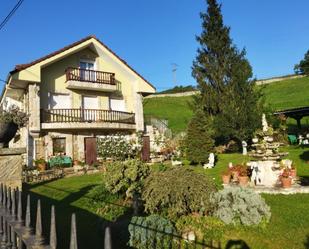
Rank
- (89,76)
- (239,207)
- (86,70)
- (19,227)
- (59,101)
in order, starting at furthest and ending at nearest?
(89,76) < (86,70) < (59,101) < (239,207) < (19,227)

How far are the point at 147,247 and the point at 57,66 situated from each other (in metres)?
21.6

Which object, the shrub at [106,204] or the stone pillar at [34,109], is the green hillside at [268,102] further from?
the shrub at [106,204]

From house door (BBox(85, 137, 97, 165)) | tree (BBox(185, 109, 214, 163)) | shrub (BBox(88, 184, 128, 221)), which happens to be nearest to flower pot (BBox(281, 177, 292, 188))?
shrub (BBox(88, 184, 128, 221))

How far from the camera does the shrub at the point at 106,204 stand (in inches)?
308

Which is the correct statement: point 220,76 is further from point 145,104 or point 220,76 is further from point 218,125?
point 145,104

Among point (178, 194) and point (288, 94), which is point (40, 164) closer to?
point (178, 194)

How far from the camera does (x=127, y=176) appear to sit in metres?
7.95

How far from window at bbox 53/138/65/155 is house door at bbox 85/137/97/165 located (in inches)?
66.8

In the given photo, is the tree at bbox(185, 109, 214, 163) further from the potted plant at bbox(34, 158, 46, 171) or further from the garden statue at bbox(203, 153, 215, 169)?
the potted plant at bbox(34, 158, 46, 171)

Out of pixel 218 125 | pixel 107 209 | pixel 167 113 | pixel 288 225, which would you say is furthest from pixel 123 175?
pixel 167 113

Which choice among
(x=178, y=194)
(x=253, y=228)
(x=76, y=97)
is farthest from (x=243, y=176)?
(x=76, y=97)

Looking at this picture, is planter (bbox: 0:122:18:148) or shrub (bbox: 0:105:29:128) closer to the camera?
planter (bbox: 0:122:18:148)

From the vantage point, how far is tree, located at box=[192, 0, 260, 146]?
73.8 feet

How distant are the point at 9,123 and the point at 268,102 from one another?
143 feet
